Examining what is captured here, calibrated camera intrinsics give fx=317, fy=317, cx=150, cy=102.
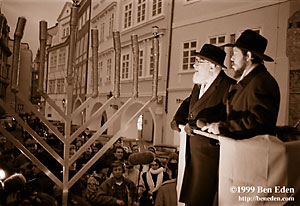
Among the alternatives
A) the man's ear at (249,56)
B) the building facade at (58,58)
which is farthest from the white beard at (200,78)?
the building facade at (58,58)

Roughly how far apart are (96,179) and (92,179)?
0.5 inches

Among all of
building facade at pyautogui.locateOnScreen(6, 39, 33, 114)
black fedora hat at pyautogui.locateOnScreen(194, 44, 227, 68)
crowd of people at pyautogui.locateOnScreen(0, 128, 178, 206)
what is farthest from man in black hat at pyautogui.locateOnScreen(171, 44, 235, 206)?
building facade at pyautogui.locateOnScreen(6, 39, 33, 114)

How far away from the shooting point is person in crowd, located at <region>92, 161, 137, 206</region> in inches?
35.6

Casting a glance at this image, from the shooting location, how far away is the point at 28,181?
2.92 ft

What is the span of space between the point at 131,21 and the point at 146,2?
0.08m

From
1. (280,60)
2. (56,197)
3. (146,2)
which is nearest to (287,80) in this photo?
(280,60)

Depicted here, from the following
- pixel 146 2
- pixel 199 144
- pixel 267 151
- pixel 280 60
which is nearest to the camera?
pixel 267 151

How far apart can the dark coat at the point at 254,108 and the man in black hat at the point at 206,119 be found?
0.07 meters

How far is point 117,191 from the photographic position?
0.93 metres

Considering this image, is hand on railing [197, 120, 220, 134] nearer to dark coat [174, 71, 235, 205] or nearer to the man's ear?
dark coat [174, 71, 235, 205]

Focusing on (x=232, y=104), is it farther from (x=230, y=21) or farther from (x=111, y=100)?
(x=111, y=100)

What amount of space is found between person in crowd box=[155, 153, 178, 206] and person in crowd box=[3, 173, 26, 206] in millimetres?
377

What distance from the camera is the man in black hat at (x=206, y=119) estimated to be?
29.3 inches

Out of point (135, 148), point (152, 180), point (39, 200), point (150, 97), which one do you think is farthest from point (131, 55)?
point (39, 200)
